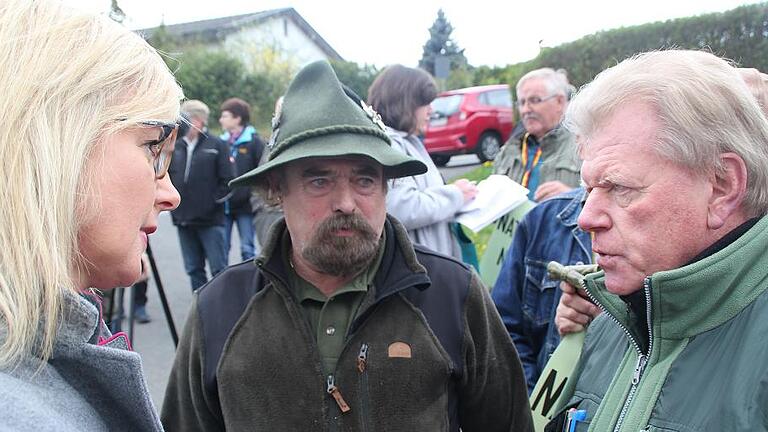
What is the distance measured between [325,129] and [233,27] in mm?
37217

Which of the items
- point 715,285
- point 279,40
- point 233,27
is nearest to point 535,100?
point 715,285

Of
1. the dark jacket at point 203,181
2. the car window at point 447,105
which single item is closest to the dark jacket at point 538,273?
the dark jacket at point 203,181

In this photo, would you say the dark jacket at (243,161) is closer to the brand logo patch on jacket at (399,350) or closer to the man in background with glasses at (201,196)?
the man in background with glasses at (201,196)

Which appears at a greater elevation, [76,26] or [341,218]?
[76,26]

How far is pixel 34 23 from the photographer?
43.0 inches

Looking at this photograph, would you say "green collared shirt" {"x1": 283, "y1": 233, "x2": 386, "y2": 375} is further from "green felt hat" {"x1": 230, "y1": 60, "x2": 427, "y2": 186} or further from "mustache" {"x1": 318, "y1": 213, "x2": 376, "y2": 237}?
"green felt hat" {"x1": 230, "y1": 60, "x2": 427, "y2": 186}

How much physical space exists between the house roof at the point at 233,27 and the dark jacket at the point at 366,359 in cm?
3399

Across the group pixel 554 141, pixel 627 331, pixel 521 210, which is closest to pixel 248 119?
pixel 554 141

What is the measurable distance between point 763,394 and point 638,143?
1.79 ft

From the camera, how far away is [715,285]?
1362mm

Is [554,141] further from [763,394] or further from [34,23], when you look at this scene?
[34,23]

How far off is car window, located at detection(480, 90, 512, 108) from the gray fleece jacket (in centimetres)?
1613

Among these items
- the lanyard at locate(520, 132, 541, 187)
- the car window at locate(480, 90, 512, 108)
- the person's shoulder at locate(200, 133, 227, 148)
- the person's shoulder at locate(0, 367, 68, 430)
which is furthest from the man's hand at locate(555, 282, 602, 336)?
the car window at locate(480, 90, 512, 108)

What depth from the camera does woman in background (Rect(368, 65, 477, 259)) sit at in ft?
11.0
